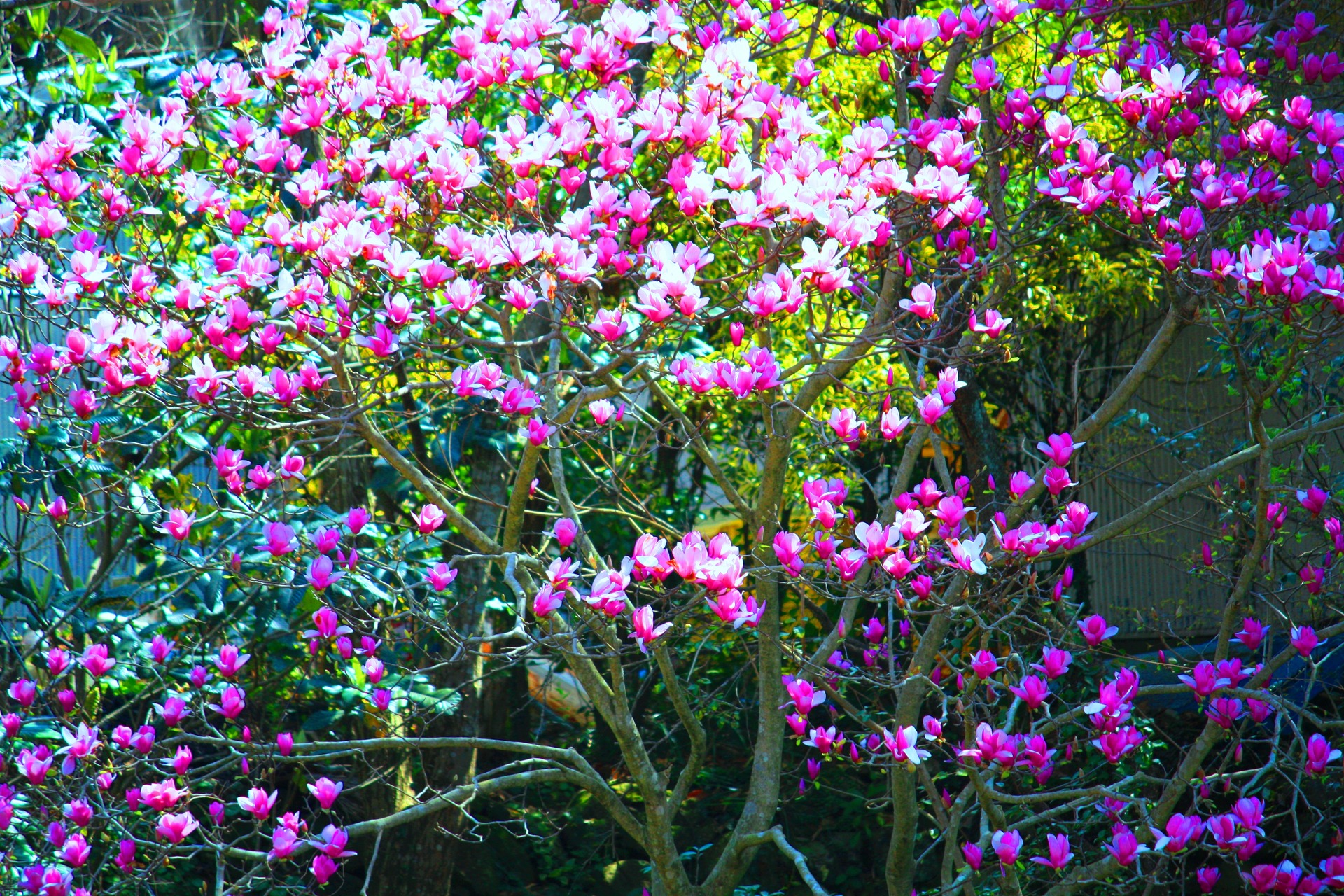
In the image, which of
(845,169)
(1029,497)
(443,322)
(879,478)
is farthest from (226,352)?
(879,478)

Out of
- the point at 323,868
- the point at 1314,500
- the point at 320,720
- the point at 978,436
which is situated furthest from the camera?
the point at 978,436

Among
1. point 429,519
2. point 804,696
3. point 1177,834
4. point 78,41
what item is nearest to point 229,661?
point 429,519

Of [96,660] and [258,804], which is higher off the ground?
[96,660]

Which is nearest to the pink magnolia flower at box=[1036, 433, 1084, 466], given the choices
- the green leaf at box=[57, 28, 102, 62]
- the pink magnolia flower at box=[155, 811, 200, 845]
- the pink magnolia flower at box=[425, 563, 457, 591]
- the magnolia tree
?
the magnolia tree

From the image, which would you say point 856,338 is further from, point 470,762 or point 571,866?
point 571,866

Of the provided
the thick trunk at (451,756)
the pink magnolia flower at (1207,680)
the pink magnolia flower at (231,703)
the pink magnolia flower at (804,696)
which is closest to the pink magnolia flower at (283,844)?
the pink magnolia flower at (231,703)

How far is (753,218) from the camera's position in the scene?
2.22 meters

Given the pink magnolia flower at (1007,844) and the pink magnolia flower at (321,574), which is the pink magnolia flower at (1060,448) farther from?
the pink magnolia flower at (321,574)

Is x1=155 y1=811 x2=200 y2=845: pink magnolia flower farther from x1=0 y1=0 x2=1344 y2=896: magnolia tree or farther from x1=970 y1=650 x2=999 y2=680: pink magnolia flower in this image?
x1=970 y1=650 x2=999 y2=680: pink magnolia flower

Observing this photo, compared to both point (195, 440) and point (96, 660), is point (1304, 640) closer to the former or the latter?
point (96, 660)

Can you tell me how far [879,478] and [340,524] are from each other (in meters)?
3.45

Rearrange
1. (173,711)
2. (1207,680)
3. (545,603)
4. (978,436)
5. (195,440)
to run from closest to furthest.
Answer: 1. (545,603)
2. (1207,680)
3. (173,711)
4. (195,440)
5. (978,436)

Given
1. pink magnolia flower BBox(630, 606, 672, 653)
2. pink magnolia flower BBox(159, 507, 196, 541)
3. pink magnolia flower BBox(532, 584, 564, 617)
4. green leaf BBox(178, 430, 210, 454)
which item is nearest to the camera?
pink magnolia flower BBox(630, 606, 672, 653)

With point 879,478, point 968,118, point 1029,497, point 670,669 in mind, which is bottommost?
point 670,669
